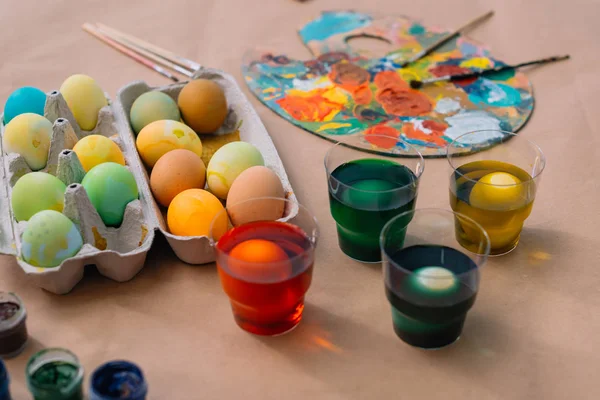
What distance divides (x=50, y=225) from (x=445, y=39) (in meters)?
1.01

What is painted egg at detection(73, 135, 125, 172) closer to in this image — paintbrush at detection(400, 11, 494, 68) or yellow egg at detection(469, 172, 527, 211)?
yellow egg at detection(469, 172, 527, 211)

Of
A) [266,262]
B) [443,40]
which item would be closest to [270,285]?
[266,262]

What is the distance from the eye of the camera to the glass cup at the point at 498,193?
37.5 inches

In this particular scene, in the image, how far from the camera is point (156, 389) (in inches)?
32.2

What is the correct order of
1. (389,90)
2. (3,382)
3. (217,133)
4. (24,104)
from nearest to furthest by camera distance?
(3,382)
(24,104)
(217,133)
(389,90)

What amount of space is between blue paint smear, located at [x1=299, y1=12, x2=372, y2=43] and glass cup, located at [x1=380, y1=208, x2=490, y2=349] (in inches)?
30.1

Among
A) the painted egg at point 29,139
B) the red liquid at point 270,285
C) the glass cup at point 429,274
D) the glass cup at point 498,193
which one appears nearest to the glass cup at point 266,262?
the red liquid at point 270,285

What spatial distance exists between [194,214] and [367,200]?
245 mm

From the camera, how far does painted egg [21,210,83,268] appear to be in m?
0.90

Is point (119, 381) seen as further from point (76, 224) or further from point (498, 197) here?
point (498, 197)

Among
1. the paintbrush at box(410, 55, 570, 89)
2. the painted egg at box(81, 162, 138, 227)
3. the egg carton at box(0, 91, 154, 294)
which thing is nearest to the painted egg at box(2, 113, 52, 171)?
the egg carton at box(0, 91, 154, 294)

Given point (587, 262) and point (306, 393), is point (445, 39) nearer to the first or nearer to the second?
point (587, 262)

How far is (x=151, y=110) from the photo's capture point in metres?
1.19

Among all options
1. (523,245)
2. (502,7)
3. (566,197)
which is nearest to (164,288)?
Answer: (523,245)
